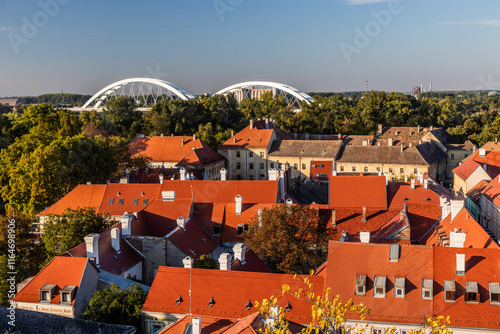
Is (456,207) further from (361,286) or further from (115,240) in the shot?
(115,240)

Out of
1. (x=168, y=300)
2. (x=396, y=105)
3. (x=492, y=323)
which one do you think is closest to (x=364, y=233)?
(x=492, y=323)

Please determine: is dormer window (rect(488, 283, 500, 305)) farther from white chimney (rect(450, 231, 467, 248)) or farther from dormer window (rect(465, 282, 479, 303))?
white chimney (rect(450, 231, 467, 248))

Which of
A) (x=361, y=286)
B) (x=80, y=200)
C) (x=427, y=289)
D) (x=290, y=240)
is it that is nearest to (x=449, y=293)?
(x=427, y=289)

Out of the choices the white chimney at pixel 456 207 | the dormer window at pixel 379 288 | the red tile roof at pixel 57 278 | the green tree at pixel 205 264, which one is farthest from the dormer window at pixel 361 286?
the red tile roof at pixel 57 278

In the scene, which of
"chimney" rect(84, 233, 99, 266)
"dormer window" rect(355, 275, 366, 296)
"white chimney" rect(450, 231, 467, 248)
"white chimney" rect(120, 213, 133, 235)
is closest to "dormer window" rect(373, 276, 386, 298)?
"dormer window" rect(355, 275, 366, 296)

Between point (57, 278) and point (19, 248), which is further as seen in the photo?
point (19, 248)

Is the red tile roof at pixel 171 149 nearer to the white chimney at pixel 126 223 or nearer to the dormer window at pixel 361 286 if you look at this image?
the white chimney at pixel 126 223
